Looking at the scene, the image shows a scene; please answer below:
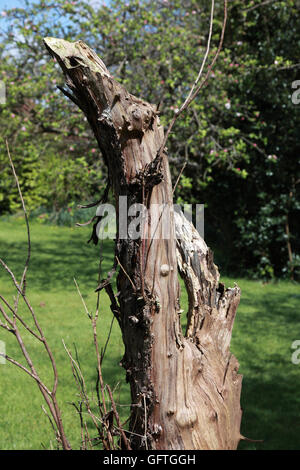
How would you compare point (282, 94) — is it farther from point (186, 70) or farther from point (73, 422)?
point (73, 422)

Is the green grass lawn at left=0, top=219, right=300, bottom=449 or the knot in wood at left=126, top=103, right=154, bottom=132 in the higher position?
the knot in wood at left=126, top=103, right=154, bottom=132

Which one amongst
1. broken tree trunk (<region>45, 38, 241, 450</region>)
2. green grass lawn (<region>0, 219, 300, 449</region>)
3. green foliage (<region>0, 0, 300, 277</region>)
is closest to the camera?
broken tree trunk (<region>45, 38, 241, 450</region>)

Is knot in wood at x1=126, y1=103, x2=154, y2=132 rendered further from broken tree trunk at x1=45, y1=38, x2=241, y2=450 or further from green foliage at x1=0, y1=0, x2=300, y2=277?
green foliage at x1=0, y1=0, x2=300, y2=277

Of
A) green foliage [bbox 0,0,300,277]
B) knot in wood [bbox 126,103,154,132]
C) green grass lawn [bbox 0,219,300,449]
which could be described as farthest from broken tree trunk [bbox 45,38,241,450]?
green foliage [bbox 0,0,300,277]

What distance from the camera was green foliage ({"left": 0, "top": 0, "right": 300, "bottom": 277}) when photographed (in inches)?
341

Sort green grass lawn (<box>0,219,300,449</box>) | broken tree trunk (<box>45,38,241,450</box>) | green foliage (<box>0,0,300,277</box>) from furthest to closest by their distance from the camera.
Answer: green foliage (<box>0,0,300,277</box>) → green grass lawn (<box>0,219,300,449</box>) → broken tree trunk (<box>45,38,241,450</box>)

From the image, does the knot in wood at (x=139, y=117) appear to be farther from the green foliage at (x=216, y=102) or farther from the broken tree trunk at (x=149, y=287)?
the green foliage at (x=216, y=102)

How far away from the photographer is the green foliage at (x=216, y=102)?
8672 mm

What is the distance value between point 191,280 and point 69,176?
6.94m

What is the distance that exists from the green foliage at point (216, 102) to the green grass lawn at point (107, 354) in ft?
3.88

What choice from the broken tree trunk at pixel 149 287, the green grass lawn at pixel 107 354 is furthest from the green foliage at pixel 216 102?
the broken tree trunk at pixel 149 287

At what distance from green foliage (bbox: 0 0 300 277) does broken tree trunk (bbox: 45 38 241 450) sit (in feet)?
21.4

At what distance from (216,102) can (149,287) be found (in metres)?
7.35

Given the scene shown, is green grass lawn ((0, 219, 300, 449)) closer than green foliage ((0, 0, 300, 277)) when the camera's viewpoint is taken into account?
Yes
